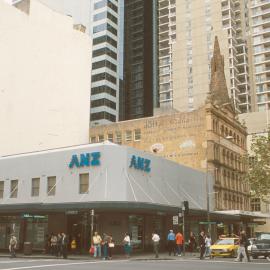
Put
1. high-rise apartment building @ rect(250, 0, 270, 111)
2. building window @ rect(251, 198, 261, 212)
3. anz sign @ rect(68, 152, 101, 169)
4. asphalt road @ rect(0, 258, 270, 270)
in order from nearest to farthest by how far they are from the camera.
→ asphalt road @ rect(0, 258, 270, 270) → anz sign @ rect(68, 152, 101, 169) → building window @ rect(251, 198, 261, 212) → high-rise apartment building @ rect(250, 0, 270, 111)

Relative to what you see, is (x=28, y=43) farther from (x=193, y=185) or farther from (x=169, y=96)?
(x=169, y=96)

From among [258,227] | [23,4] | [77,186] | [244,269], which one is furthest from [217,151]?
[244,269]

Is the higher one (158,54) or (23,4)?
(158,54)

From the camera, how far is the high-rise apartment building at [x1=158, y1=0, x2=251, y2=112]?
10819 cm

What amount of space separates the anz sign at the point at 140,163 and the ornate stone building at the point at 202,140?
1329cm

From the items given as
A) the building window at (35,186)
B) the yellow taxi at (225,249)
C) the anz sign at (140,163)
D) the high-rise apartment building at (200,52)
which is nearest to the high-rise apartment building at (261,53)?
the high-rise apartment building at (200,52)

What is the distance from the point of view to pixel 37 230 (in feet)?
121

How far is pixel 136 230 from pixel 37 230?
8.21 metres

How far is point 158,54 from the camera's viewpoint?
414 ft

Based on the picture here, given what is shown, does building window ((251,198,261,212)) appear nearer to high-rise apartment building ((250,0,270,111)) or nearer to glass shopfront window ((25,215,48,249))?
high-rise apartment building ((250,0,270,111))

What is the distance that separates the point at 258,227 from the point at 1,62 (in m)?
41.9

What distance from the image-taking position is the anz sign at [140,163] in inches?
1366

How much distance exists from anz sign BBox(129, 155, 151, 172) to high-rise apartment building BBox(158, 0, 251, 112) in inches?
2741

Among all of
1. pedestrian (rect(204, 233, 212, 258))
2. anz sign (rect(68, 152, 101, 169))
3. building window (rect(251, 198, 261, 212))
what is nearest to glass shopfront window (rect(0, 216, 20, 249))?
anz sign (rect(68, 152, 101, 169))
